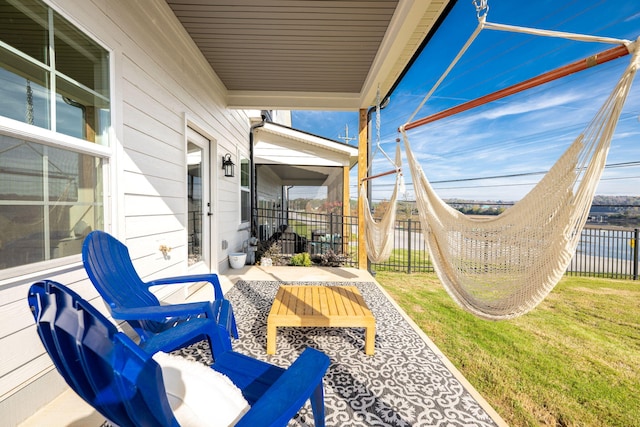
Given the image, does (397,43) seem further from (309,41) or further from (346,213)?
(346,213)

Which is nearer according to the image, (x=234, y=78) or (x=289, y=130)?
(x=234, y=78)

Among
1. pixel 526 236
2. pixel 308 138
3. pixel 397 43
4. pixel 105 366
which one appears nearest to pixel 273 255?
pixel 308 138

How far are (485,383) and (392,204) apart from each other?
75.3 inches

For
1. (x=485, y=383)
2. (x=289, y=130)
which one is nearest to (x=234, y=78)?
(x=289, y=130)

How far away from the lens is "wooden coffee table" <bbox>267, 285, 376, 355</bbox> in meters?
1.98

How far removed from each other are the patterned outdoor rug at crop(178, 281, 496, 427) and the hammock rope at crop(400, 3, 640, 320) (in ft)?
1.88

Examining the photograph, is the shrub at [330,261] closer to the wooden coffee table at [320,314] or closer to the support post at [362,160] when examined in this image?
the support post at [362,160]

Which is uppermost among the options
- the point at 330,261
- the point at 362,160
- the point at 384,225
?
the point at 362,160

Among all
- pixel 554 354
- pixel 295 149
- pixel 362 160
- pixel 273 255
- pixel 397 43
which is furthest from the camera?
pixel 295 149

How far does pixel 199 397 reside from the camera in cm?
69

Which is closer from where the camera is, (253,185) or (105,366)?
(105,366)

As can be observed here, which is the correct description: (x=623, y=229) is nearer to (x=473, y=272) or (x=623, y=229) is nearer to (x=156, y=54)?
(x=473, y=272)

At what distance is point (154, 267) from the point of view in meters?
2.48

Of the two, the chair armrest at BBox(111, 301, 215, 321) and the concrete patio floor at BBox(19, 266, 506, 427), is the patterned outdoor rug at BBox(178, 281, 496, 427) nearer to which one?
the concrete patio floor at BBox(19, 266, 506, 427)
